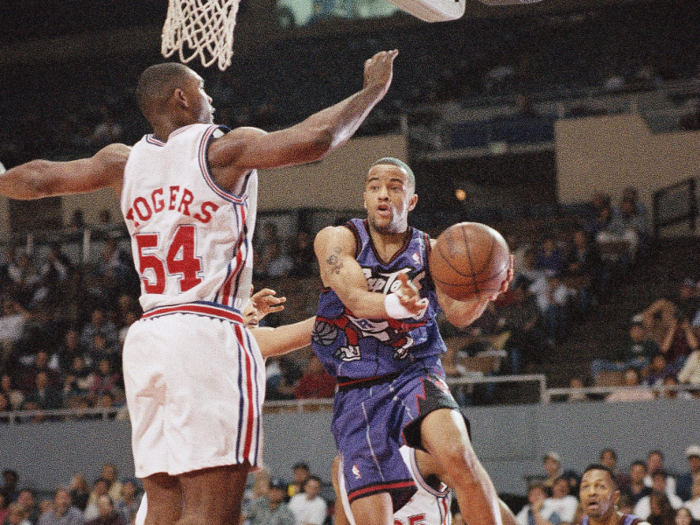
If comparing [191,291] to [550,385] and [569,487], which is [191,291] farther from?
[550,385]

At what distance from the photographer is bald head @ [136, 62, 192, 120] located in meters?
3.76

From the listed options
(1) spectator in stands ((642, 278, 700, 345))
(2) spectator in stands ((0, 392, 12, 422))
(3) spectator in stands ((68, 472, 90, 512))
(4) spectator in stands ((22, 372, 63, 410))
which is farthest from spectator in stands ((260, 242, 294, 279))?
(1) spectator in stands ((642, 278, 700, 345))

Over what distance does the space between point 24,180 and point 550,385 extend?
9798 millimetres

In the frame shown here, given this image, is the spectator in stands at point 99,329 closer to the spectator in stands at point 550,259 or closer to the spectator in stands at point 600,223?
the spectator in stands at point 550,259

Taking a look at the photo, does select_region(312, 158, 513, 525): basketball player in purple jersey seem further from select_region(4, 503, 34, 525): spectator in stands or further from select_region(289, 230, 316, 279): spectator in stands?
select_region(289, 230, 316, 279): spectator in stands

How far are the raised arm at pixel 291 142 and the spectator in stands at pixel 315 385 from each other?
8.64 meters

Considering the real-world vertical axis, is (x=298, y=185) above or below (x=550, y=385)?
above

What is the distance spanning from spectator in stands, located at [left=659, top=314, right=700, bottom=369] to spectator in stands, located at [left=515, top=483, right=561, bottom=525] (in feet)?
8.21

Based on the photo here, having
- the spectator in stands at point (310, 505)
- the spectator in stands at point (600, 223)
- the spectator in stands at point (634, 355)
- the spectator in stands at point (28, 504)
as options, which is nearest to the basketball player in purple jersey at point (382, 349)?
the spectator in stands at point (310, 505)

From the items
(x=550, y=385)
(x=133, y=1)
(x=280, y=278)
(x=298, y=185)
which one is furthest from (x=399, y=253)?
(x=133, y=1)

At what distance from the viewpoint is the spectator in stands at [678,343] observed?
36.3 feet

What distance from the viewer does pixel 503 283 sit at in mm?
4688

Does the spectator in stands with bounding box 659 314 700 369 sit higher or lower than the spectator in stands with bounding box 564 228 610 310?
lower

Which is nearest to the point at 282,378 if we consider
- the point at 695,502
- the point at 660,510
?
the point at 660,510
